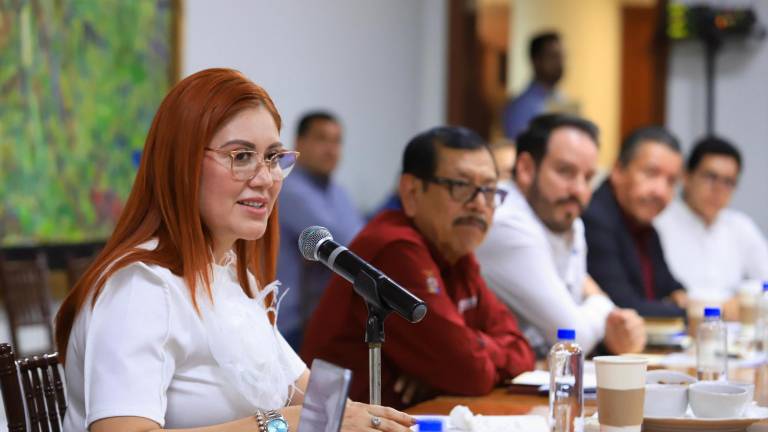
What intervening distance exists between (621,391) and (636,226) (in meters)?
2.38

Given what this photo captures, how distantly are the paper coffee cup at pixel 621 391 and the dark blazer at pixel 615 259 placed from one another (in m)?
1.88

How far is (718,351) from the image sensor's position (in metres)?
2.59

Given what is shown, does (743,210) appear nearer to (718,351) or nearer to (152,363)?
(718,351)

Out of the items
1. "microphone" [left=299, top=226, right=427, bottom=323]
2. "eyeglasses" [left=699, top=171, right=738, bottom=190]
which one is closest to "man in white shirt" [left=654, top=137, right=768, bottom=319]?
"eyeglasses" [left=699, top=171, right=738, bottom=190]

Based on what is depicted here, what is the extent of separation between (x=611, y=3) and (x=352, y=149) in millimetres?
2845

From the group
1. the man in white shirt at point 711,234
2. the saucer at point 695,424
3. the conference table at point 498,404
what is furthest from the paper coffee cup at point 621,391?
the man in white shirt at point 711,234

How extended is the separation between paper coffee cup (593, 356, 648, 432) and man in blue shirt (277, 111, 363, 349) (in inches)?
107

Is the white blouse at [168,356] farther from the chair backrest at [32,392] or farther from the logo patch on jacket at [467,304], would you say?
the logo patch on jacket at [467,304]

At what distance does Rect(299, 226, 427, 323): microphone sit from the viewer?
137cm

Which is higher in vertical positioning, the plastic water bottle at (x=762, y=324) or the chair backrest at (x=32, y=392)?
the chair backrest at (x=32, y=392)

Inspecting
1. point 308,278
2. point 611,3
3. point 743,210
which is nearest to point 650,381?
point 308,278

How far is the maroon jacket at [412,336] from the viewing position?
7.52 feet

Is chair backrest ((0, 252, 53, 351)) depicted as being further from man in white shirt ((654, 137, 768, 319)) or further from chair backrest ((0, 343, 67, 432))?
man in white shirt ((654, 137, 768, 319))

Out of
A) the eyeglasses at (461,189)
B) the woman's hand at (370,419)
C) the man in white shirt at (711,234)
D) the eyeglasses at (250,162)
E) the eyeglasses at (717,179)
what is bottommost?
the man in white shirt at (711,234)
